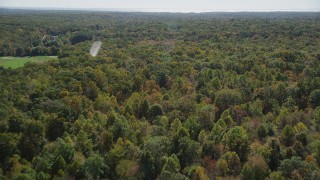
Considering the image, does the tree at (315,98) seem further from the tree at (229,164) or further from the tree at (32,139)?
the tree at (32,139)

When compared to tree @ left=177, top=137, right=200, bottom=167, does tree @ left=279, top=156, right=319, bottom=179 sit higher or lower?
higher

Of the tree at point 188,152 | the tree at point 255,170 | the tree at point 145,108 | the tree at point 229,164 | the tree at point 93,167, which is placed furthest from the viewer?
the tree at point 145,108

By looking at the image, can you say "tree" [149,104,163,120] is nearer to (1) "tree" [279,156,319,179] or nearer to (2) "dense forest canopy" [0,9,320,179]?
(2) "dense forest canopy" [0,9,320,179]

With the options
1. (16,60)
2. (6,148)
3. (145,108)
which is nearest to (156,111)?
(145,108)

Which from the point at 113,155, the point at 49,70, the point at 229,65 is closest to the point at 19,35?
the point at 49,70

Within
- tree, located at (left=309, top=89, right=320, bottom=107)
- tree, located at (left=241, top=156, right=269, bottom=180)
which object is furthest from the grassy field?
tree, located at (left=241, top=156, right=269, bottom=180)

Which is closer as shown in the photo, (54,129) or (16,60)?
(54,129)

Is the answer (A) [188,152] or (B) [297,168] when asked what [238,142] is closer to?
(A) [188,152]

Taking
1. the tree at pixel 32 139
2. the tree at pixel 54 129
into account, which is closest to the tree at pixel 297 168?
the tree at pixel 54 129

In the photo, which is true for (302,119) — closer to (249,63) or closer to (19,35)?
(249,63)
